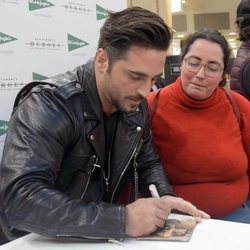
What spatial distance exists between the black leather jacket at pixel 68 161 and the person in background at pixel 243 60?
68cm

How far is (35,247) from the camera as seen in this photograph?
105cm

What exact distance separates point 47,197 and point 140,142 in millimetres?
497

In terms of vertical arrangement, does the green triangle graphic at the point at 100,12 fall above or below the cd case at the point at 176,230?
above

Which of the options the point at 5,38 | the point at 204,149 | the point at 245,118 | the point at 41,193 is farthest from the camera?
the point at 245,118

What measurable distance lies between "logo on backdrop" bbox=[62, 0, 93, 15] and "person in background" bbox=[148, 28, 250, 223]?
524 millimetres

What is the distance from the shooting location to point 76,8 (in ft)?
6.22

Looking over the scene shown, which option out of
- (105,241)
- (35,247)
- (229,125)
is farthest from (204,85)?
(35,247)

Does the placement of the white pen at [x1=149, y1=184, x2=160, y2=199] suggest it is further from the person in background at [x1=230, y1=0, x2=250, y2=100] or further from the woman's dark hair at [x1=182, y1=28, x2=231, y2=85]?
the person in background at [x1=230, y1=0, x2=250, y2=100]

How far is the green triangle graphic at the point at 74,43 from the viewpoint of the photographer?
1879mm

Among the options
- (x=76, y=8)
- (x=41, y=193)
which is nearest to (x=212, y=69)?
(x=76, y=8)

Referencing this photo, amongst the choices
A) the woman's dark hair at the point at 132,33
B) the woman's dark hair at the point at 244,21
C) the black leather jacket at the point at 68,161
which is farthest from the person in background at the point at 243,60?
the woman's dark hair at the point at 132,33

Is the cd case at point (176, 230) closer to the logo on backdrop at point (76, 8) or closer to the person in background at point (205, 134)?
the person in background at point (205, 134)

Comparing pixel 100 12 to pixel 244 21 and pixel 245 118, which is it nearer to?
pixel 244 21

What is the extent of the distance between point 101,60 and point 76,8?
68 cm
